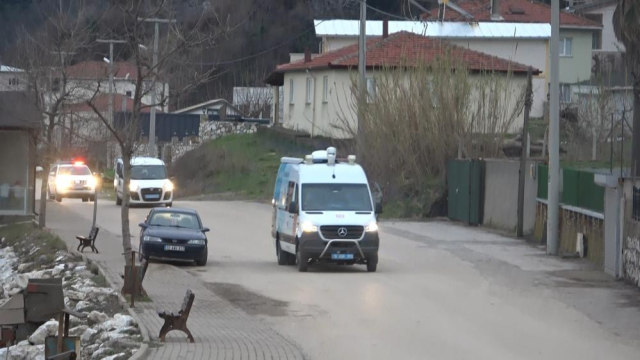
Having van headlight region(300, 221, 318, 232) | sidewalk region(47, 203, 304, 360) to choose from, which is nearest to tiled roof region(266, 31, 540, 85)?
van headlight region(300, 221, 318, 232)

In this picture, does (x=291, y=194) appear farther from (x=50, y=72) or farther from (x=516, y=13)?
(x=516, y=13)

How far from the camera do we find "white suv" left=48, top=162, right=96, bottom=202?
49.5 metres

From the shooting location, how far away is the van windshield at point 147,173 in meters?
45.3

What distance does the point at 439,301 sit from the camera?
62.6ft

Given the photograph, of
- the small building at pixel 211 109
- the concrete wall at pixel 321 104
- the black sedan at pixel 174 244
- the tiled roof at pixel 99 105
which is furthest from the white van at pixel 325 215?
the small building at pixel 211 109

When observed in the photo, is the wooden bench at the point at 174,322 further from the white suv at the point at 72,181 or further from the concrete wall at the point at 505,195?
the white suv at the point at 72,181

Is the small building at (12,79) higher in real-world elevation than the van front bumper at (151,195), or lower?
higher

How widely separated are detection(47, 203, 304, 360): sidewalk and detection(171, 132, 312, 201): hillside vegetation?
92.1ft

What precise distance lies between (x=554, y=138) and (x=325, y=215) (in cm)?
705

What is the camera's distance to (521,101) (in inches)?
1602

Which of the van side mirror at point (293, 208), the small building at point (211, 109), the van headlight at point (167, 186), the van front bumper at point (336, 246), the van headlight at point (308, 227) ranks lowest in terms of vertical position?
the van front bumper at point (336, 246)

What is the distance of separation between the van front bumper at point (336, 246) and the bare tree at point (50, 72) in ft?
35.4

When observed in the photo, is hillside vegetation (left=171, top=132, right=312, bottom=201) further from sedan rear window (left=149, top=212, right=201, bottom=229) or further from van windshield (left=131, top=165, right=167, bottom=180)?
sedan rear window (left=149, top=212, right=201, bottom=229)

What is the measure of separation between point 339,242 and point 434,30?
42625 millimetres
